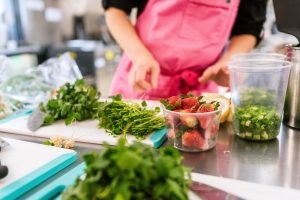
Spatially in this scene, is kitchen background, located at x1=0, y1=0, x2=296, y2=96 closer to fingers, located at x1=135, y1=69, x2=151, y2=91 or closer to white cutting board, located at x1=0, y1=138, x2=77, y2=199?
fingers, located at x1=135, y1=69, x2=151, y2=91

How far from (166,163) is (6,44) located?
2.35 metres

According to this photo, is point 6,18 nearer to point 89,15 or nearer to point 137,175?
point 89,15

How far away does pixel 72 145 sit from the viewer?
2.27ft

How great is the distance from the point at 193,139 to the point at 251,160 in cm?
11

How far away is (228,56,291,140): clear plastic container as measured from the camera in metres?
0.68

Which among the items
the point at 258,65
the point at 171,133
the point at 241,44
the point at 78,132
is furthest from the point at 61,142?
the point at 241,44

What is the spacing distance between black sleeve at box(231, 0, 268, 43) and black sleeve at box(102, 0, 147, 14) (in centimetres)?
36

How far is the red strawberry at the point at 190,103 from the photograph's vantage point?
66cm

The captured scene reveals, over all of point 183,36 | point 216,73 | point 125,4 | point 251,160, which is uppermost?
point 125,4

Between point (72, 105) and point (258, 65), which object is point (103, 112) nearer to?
point (72, 105)

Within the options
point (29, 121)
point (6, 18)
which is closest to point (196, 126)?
point (29, 121)

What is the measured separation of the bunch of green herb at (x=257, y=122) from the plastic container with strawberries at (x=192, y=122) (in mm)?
73

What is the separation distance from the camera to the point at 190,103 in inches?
26.1

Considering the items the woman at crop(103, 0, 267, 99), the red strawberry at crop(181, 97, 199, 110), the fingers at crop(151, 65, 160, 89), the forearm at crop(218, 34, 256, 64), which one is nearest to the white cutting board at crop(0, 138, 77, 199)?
the red strawberry at crop(181, 97, 199, 110)
